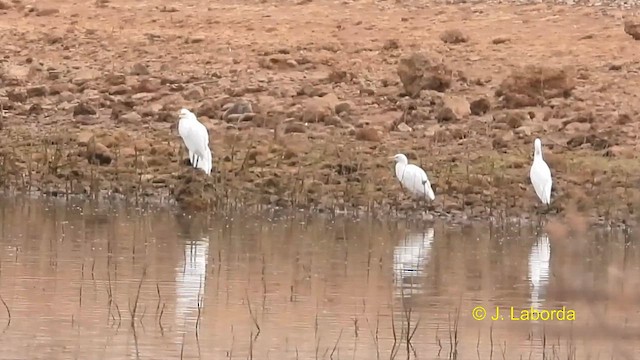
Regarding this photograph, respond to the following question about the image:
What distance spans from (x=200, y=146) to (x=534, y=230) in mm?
2748

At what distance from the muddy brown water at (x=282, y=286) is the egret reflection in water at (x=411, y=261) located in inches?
0.6

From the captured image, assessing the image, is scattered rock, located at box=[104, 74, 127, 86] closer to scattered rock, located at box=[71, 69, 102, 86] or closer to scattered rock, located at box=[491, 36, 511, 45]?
scattered rock, located at box=[71, 69, 102, 86]

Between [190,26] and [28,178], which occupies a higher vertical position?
[190,26]

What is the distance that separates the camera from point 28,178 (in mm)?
13516

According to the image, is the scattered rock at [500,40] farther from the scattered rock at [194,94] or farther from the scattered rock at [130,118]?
the scattered rock at [130,118]

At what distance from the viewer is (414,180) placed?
12828mm

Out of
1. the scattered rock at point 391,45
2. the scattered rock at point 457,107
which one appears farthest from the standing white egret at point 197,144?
the scattered rock at point 391,45

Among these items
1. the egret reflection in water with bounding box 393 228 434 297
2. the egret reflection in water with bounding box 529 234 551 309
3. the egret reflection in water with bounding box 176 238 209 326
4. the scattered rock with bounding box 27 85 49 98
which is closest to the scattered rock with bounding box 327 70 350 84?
the scattered rock with bounding box 27 85 49 98

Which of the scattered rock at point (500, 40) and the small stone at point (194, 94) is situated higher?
the scattered rock at point (500, 40)

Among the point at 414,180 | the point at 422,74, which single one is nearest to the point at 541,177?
the point at 414,180

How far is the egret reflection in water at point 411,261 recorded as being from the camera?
9367 millimetres

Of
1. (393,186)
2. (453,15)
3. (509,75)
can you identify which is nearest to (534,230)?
(393,186)

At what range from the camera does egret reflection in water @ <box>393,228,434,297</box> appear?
937 cm

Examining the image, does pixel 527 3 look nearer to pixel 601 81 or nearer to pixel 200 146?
pixel 601 81
